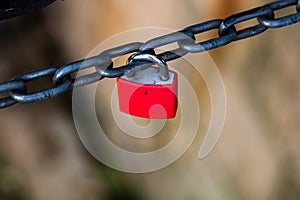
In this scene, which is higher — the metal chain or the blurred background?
the metal chain

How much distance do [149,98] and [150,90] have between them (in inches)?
1.2

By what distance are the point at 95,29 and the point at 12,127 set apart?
432 mm

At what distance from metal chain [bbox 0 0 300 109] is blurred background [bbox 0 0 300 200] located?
57cm

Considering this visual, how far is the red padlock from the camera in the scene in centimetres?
84

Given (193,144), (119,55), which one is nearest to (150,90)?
(119,55)

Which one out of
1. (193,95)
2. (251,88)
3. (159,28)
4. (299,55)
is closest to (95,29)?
(159,28)

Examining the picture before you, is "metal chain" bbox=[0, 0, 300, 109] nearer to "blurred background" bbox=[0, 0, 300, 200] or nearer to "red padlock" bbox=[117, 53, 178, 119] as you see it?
"red padlock" bbox=[117, 53, 178, 119]

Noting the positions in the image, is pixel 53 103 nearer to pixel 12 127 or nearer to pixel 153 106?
pixel 12 127

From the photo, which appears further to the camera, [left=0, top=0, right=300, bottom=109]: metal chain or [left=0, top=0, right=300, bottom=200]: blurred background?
[left=0, top=0, right=300, bottom=200]: blurred background

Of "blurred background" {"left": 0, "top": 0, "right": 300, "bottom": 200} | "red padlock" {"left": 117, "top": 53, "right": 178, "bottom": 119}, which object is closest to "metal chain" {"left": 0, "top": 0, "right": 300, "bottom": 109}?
"red padlock" {"left": 117, "top": 53, "right": 178, "bottom": 119}

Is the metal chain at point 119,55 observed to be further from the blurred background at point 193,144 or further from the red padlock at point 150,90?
the blurred background at point 193,144

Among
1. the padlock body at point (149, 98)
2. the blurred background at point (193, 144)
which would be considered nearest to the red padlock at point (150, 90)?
→ the padlock body at point (149, 98)

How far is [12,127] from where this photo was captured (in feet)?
5.32

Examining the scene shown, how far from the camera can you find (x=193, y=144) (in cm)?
158
